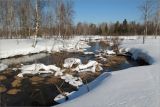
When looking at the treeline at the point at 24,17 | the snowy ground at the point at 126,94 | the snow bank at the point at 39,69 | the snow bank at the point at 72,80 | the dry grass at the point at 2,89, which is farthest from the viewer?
the treeline at the point at 24,17

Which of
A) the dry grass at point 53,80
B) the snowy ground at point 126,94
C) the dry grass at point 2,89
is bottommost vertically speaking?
the dry grass at point 2,89

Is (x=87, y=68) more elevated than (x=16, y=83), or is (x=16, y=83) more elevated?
(x=87, y=68)

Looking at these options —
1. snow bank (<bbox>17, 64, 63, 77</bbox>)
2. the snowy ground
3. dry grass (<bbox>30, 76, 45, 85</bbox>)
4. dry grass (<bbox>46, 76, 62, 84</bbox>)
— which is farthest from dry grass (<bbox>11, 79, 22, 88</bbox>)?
the snowy ground

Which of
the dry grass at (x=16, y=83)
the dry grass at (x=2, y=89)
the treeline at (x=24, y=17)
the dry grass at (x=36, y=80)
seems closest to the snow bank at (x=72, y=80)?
the dry grass at (x=36, y=80)

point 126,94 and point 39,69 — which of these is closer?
point 126,94

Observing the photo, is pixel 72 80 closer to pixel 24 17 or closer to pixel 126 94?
pixel 126 94

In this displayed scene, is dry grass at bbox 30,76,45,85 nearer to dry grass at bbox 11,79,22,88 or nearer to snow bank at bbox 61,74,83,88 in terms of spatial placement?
dry grass at bbox 11,79,22,88

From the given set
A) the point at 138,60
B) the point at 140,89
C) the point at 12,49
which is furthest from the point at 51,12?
the point at 140,89

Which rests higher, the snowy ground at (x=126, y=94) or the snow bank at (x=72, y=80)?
the snowy ground at (x=126, y=94)

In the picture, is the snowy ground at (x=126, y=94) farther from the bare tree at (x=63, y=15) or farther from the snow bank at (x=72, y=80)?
the bare tree at (x=63, y=15)

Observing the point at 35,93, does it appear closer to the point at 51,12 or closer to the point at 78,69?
the point at 78,69

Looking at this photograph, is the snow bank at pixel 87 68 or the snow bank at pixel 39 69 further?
the snow bank at pixel 87 68

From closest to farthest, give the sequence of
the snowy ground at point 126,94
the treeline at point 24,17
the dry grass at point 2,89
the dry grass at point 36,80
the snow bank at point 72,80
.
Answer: the snowy ground at point 126,94 → the dry grass at point 2,89 → the snow bank at point 72,80 → the dry grass at point 36,80 → the treeline at point 24,17

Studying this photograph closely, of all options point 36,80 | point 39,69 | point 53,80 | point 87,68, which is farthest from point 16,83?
point 87,68
